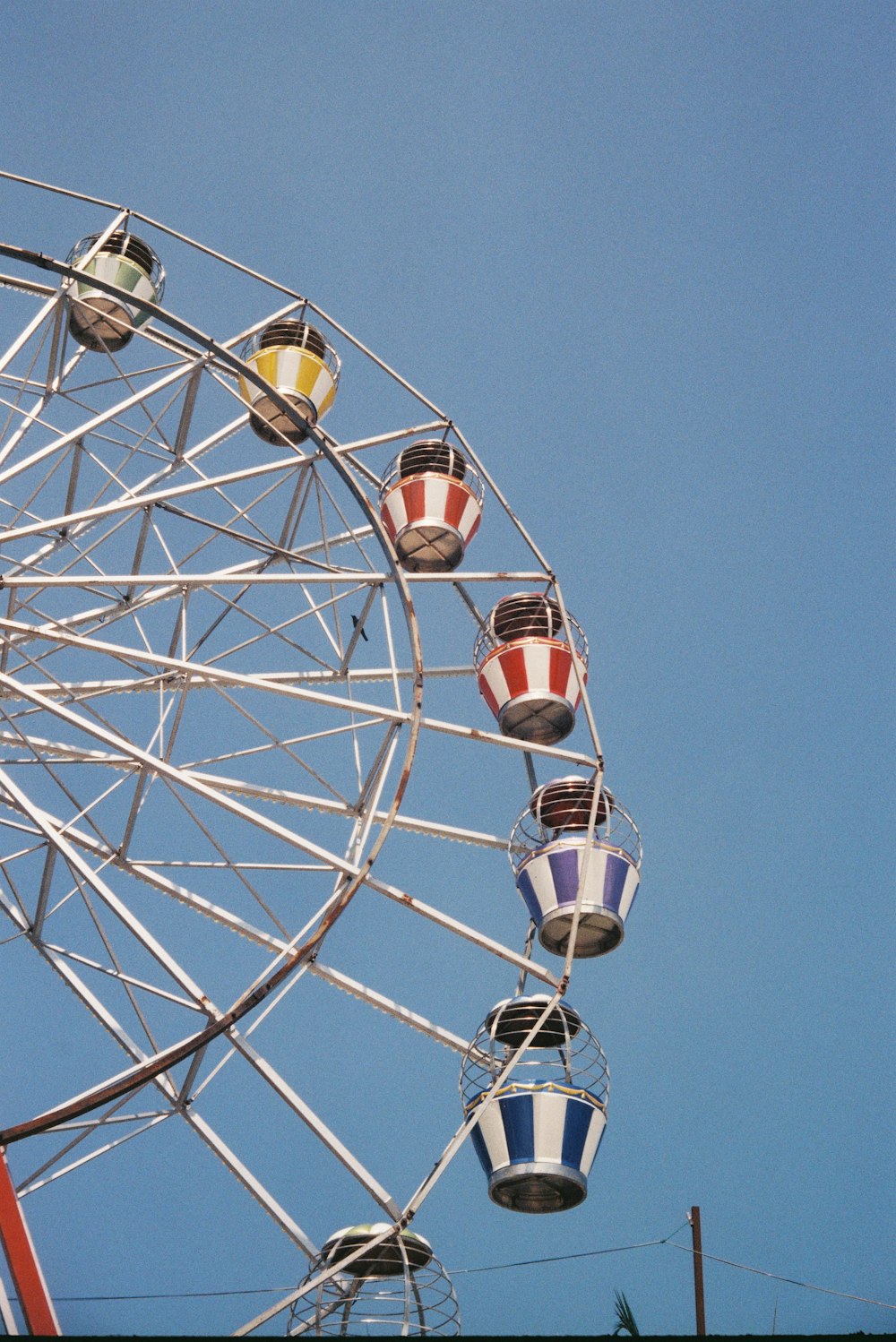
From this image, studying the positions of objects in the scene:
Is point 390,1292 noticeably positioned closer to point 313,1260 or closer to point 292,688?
point 313,1260

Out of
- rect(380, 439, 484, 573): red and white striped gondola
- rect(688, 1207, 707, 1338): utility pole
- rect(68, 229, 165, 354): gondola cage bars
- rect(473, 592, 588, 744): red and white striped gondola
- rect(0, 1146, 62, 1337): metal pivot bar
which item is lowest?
rect(0, 1146, 62, 1337): metal pivot bar

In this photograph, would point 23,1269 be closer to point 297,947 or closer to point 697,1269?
point 297,947

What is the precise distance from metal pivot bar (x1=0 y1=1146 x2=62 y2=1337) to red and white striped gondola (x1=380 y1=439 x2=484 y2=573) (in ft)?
24.3

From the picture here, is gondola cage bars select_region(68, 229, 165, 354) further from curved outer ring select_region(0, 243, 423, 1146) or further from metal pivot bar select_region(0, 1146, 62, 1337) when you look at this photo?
metal pivot bar select_region(0, 1146, 62, 1337)

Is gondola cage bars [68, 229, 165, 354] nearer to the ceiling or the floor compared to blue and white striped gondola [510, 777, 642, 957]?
nearer to the ceiling

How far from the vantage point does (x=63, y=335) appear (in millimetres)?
14641

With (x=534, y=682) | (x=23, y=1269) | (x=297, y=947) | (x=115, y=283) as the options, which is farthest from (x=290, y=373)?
(x=23, y=1269)

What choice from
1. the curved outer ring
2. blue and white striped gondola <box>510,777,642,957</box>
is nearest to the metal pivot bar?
the curved outer ring

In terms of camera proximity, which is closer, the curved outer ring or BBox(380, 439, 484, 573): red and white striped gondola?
the curved outer ring

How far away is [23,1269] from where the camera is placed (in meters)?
11.0

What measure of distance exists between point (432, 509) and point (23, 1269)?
819 cm

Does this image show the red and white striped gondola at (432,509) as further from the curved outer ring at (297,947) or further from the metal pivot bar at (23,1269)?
the metal pivot bar at (23,1269)

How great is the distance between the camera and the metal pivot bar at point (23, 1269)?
10852 millimetres

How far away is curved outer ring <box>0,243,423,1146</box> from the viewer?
10070 mm
